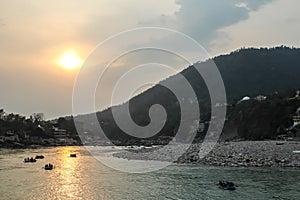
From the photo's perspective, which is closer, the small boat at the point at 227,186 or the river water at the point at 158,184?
the river water at the point at 158,184

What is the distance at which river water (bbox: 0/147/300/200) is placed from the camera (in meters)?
29.3

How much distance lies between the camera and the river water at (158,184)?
29.3 m

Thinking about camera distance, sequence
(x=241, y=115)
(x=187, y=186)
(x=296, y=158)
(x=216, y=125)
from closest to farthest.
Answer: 1. (x=187, y=186)
2. (x=296, y=158)
3. (x=241, y=115)
4. (x=216, y=125)

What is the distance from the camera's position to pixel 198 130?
14538 centimetres

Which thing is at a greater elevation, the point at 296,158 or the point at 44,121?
the point at 44,121

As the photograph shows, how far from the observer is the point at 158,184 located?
1353 inches

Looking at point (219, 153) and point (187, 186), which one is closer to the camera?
point (187, 186)

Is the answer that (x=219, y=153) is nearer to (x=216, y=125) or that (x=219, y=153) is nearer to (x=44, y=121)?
(x=216, y=125)

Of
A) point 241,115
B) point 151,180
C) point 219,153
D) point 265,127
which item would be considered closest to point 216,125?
point 241,115

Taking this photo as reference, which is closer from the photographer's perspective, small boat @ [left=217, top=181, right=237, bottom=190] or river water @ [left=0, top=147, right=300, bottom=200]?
river water @ [left=0, top=147, right=300, bottom=200]

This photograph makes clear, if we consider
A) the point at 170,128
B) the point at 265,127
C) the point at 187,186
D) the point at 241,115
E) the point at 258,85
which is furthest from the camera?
the point at 258,85

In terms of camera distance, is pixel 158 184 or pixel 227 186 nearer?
pixel 227 186

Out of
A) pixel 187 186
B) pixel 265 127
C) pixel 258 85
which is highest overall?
pixel 258 85

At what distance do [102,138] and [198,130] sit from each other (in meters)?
48.6
